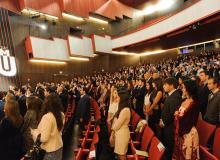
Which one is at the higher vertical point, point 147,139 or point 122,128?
point 122,128

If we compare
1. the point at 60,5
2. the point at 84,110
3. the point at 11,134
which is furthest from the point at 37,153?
the point at 60,5

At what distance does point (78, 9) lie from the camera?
13.3 m

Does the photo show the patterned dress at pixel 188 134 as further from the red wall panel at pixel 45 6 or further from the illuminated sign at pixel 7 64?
the red wall panel at pixel 45 6

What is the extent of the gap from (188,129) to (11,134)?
171cm

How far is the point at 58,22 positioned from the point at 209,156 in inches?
498

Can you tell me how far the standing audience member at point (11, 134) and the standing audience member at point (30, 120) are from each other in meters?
0.16

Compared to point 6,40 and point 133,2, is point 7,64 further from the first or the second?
point 133,2

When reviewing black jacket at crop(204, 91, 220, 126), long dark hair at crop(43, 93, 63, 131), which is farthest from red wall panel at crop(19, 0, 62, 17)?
black jacket at crop(204, 91, 220, 126)

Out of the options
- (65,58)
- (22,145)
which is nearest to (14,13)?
(65,58)

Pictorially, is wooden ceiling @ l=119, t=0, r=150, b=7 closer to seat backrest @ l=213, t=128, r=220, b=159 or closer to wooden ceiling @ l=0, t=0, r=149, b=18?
wooden ceiling @ l=0, t=0, r=149, b=18

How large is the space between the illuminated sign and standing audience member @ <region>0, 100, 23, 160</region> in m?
7.87

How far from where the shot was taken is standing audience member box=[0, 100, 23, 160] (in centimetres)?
251

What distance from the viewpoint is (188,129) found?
93.4 inches

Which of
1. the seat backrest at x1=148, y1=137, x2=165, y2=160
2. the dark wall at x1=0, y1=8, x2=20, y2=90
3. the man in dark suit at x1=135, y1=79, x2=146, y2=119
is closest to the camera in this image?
the seat backrest at x1=148, y1=137, x2=165, y2=160
